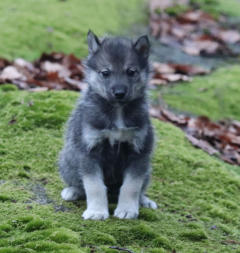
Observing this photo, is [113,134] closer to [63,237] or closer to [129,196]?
[129,196]

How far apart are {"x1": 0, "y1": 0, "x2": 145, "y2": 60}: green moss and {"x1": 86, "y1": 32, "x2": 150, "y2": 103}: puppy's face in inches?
189

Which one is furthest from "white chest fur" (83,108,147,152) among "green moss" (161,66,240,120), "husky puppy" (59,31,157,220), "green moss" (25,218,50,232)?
"green moss" (161,66,240,120)

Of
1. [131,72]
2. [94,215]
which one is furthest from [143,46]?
[94,215]

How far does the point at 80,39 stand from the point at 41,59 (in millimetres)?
1965

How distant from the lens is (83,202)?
17.1 ft

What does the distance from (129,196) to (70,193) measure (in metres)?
0.67

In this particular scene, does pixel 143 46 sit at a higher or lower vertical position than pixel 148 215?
higher

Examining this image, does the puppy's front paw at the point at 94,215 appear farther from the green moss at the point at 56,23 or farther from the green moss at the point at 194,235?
the green moss at the point at 56,23

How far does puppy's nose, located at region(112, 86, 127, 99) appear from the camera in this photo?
4711 millimetres

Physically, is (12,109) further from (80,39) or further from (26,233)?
(80,39)

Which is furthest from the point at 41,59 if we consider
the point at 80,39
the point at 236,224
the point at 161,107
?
the point at 236,224

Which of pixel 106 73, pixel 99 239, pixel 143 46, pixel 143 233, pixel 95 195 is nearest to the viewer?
pixel 99 239

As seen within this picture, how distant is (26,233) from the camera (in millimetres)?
4059

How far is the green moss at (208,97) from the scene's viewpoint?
934cm
